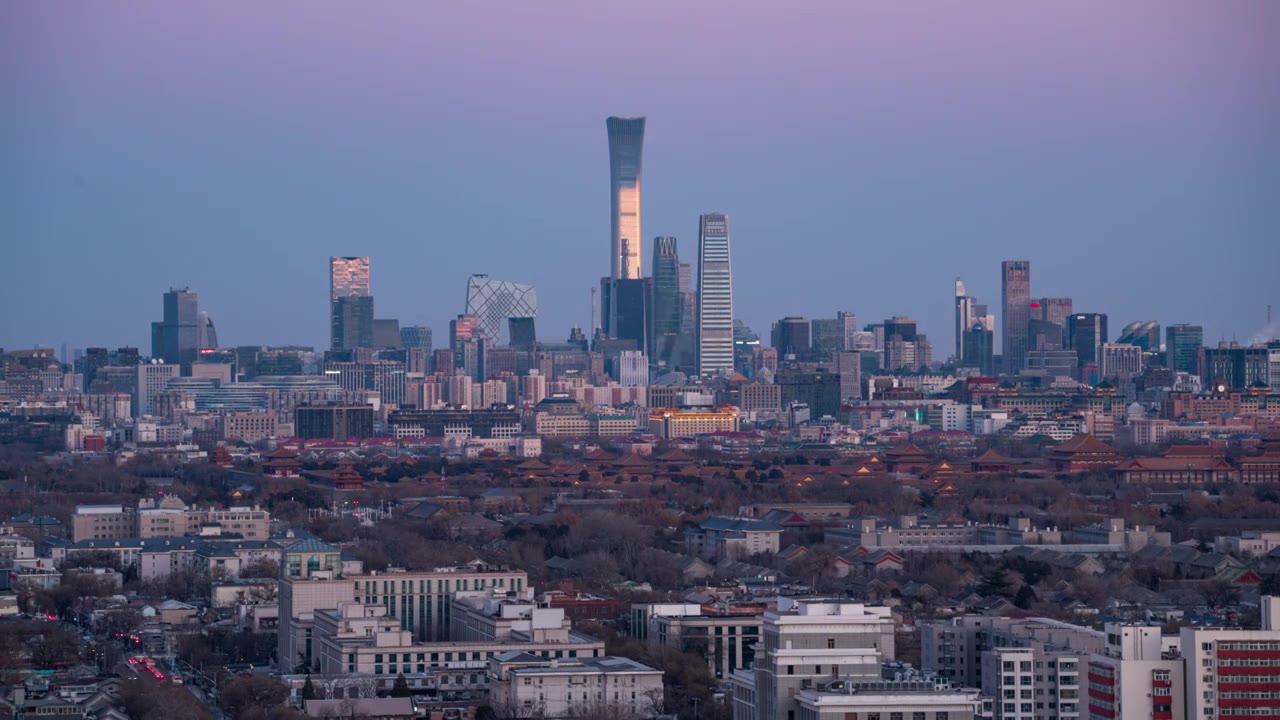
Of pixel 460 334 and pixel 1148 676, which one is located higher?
pixel 460 334

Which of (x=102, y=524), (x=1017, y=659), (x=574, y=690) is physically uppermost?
(x=1017, y=659)

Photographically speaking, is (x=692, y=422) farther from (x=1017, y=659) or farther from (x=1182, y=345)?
(x=1017, y=659)

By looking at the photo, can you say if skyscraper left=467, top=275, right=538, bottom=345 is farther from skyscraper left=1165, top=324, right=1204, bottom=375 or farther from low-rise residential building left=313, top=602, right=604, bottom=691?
low-rise residential building left=313, top=602, right=604, bottom=691

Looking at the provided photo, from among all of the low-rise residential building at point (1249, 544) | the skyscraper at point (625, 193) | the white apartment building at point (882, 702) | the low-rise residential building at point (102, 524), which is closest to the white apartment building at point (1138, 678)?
the white apartment building at point (882, 702)

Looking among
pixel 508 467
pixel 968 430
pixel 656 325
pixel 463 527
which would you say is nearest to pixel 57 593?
pixel 463 527

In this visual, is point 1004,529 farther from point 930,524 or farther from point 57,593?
point 57,593

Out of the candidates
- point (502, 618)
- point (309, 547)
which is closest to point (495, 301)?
point (309, 547)

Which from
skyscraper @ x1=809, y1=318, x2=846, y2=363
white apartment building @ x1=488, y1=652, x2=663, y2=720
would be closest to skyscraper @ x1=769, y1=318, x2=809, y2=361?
skyscraper @ x1=809, y1=318, x2=846, y2=363
